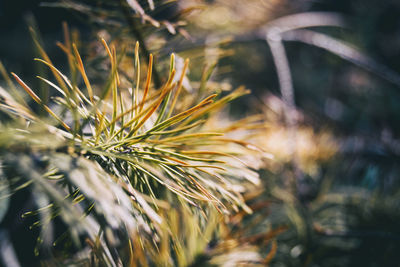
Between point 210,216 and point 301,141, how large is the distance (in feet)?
1.28

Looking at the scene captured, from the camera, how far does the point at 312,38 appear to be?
66 cm

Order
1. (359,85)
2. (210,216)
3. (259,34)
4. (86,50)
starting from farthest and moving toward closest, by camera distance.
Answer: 1. (359,85)
2. (259,34)
3. (86,50)
4. (210,216)

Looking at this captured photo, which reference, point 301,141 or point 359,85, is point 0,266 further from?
point 359,85

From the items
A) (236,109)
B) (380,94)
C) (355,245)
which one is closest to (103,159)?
(355,245)

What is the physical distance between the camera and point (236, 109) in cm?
121

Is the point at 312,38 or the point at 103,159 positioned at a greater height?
the point at 312,38

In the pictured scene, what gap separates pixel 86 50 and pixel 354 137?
651mm

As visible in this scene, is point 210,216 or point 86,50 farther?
point 86,50

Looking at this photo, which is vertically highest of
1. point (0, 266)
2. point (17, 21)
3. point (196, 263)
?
point (17, 21)

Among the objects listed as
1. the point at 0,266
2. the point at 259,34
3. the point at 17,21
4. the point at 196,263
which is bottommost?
the point at 196,263

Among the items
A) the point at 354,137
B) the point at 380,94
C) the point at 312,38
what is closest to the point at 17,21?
the point at 312,38

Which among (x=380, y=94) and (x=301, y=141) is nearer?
(x=301, y=141)

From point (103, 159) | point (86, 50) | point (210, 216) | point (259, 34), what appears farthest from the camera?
point (259, 34)

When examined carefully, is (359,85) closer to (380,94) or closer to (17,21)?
(380,94)
